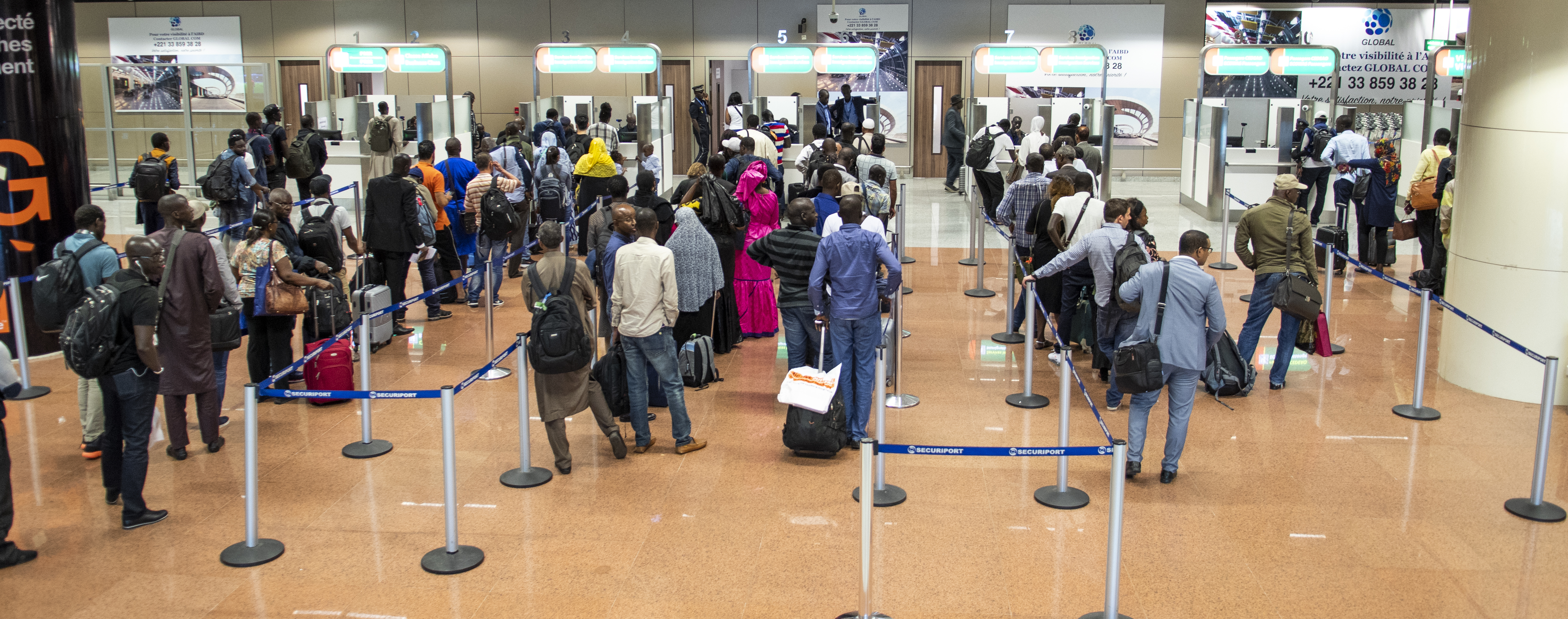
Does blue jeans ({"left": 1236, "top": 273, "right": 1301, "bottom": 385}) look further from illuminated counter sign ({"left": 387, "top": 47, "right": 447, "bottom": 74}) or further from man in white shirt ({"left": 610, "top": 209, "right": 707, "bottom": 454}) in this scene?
illuminated counter sign ({"left": 387, "top": 47, "right": 447, "bottom": 74})

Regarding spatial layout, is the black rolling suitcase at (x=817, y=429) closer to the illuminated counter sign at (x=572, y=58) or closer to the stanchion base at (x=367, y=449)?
the stanchion base at (x=367, y=449)

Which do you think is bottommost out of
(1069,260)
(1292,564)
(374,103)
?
(1292,564)

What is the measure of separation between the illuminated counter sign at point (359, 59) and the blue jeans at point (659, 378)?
499 inches

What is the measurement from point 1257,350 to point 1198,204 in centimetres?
873

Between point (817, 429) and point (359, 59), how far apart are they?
13854 mm

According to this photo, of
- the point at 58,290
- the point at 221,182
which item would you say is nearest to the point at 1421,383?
the point at 58,290

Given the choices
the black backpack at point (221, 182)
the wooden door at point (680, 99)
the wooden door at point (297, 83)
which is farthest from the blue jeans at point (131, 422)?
the wooden door at point (297, 83)

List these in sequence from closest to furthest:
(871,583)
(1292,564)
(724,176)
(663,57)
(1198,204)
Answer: (871,583), (1292,564), (724,176), (1198,204), (663,57)

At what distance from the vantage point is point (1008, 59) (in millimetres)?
18016

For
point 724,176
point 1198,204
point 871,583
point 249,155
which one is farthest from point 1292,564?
point 1198,204

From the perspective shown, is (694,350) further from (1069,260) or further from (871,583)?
(871,583)

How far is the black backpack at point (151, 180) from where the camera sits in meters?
10.0

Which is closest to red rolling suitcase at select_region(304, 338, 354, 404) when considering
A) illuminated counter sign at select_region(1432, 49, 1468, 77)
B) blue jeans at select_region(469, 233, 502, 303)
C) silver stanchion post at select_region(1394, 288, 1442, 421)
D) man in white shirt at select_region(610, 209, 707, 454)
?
man in white shirt at select_region(610, 209, 707, 454)

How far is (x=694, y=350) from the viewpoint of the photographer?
777 cm
